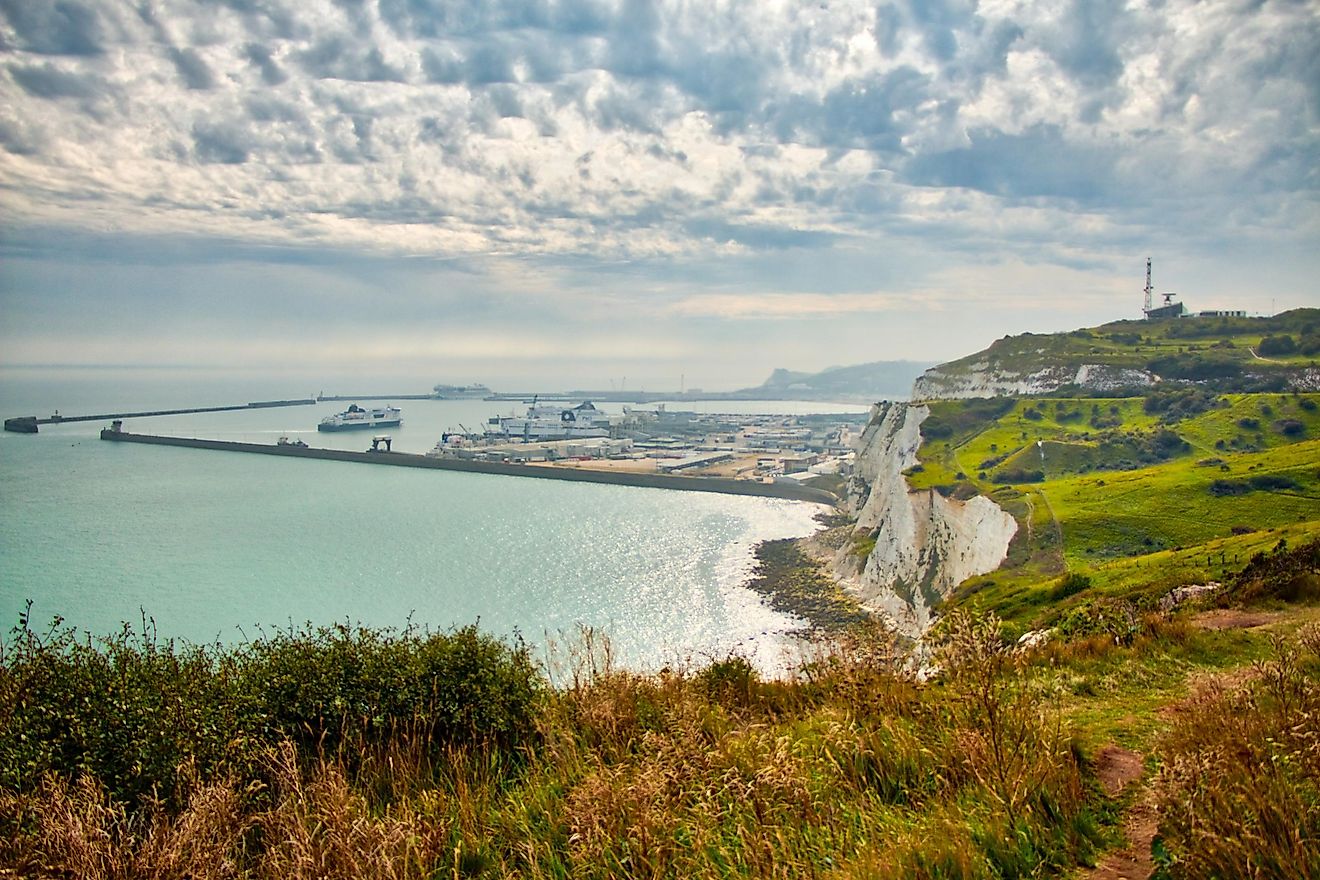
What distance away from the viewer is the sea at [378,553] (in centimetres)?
2609

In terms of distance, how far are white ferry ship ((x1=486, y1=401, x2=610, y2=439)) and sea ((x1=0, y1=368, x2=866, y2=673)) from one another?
31656 millimetres

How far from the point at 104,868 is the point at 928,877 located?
3.11m

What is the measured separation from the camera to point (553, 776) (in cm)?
428

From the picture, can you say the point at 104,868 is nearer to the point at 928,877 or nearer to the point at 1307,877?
the point at 928,877

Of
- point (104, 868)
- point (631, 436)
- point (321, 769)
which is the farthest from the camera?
point (631, 436)

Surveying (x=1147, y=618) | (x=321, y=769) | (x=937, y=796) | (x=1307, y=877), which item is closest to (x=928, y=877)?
(x=937, y=796)

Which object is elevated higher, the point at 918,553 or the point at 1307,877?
the point at 1307,877

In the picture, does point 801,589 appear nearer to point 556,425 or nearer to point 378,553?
point 378,553

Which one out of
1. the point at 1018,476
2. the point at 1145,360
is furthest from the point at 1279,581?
the point at 1145,360

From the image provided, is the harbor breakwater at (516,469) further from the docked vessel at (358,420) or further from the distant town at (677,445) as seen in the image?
the docked vessel at (358,420)

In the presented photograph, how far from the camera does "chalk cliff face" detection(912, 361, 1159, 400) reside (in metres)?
50.2

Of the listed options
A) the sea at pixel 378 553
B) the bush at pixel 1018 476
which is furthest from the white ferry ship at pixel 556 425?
the bush at pixel 1018 476

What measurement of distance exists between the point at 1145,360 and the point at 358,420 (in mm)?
90094

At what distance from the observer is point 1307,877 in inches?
85.7
